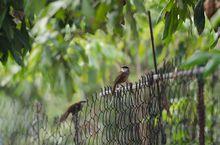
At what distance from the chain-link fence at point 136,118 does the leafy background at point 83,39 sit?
0.65 feet

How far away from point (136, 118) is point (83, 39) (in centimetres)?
236

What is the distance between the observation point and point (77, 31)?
13.1ft

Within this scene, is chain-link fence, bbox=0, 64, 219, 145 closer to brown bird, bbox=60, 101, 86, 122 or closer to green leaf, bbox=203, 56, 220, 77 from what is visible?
brown bird, bbox=60, 101, 86, 122

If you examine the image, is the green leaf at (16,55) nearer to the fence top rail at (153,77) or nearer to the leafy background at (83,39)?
the leafy background at (83,39)

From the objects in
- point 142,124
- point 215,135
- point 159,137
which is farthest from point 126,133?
point 215,135

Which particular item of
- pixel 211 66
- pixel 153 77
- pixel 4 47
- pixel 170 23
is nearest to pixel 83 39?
pixel 153 77

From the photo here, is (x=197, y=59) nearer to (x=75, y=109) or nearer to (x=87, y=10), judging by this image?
(x=87, y=10)

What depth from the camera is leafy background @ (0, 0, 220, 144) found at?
1520mm

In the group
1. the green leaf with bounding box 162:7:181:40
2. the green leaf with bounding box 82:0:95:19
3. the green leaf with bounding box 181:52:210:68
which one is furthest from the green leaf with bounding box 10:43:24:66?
the green leaf with bounding box 181:52:210:68

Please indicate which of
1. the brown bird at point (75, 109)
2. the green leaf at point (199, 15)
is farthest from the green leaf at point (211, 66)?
the brown bird at point (75, 109)

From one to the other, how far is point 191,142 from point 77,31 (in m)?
1.22

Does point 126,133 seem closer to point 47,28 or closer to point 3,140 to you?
point 3,140

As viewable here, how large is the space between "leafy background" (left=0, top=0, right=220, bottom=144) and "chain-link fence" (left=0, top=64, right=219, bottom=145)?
198 millimetres

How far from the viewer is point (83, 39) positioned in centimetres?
474
